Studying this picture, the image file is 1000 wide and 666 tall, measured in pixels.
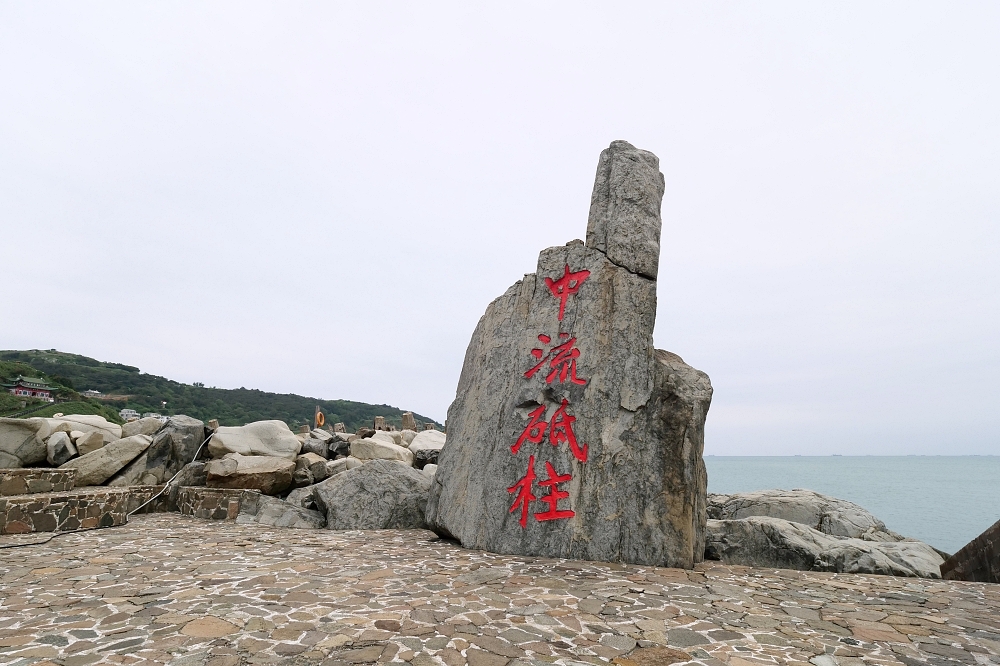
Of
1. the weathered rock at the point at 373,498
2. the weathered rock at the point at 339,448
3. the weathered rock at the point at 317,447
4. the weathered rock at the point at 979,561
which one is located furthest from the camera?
the weathered rock at the point at 339,448

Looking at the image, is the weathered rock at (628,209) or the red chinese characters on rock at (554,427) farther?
the weathered rock at (628,209)

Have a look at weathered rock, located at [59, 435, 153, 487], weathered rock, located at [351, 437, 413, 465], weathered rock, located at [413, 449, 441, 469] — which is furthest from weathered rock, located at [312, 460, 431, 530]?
weathered rock, located at [59, 435, 153, 487]

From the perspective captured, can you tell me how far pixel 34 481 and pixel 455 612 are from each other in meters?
10.8

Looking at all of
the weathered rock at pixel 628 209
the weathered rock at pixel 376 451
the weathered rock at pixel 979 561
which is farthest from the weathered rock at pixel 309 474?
the weathered rock at pixel 979 561

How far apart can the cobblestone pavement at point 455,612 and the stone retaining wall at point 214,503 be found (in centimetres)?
332

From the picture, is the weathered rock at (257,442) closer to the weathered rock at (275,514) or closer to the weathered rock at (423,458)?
the weathered rock at (275,514)

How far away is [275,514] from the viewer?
36.8 feet

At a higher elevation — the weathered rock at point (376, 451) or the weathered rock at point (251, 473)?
the weathered rock at point (376, 451)

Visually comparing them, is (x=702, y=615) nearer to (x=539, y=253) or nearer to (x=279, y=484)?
(x=539, y=253)

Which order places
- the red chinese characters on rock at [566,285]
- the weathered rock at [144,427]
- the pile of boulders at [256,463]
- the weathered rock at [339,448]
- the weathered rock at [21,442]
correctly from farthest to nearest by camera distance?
the weathered rock at [339,448]
the weathered rock at [144,427]
the weathered rock at [21,442]
the pile of boulders at [256,463]
the red chinese characters on rock at [566,285]

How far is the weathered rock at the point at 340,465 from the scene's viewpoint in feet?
44.2

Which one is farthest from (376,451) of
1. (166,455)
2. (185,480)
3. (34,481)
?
(34,481)

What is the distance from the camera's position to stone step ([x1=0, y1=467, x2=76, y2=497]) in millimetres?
11008

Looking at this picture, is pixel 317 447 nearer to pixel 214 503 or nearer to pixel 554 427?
pixel 214 503
